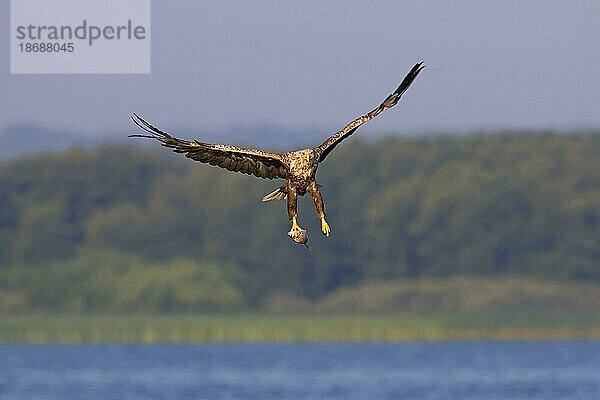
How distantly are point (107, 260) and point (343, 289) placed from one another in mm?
16308

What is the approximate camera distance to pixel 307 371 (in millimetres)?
72375

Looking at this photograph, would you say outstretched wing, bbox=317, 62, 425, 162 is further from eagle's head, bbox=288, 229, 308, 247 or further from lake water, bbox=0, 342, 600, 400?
lake water, bbox=0, 342, 600, 400

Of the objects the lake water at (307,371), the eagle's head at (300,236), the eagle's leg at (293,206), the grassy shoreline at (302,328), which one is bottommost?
the lake water at (307,371)

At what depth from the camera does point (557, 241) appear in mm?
116375

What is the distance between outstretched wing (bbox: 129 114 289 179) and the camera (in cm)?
962

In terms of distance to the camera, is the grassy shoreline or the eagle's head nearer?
the eagle's head

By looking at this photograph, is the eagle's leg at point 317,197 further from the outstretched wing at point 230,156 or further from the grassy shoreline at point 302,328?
the grassy shoreline at point 302,328

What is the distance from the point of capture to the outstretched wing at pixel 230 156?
9617 millimetres

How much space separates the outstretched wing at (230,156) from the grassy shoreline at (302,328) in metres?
84.9

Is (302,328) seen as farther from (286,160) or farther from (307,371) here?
(286,160)

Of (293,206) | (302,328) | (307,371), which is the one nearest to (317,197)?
(293,206)

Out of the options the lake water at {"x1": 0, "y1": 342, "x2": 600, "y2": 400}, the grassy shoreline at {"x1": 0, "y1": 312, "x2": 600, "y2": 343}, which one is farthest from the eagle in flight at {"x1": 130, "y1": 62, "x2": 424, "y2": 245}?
the grassy shoreline at {"x1": 0, "y1": 312, "x2": 600, "y2": 343}

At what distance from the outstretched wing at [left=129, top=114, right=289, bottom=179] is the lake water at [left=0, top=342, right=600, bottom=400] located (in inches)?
1844

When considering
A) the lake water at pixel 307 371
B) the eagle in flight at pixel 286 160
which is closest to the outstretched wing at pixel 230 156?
the eagle in flight at pixel 286 160
